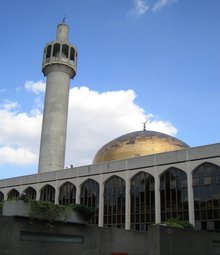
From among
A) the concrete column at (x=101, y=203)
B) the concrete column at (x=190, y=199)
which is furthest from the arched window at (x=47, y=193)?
the concrete column at (x=190, y=199)

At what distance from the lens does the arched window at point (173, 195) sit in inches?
1282

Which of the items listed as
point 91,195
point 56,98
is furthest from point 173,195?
point 56,98

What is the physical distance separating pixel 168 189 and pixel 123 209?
5209mm

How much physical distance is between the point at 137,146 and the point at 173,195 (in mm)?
12144

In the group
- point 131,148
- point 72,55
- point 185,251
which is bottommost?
point 185,251

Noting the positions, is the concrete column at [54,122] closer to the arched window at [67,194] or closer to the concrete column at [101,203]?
the arched window at [67,194]

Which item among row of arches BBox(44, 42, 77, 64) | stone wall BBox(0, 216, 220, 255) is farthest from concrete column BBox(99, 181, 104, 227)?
row of arches BBox(44, 42, 77, 64)

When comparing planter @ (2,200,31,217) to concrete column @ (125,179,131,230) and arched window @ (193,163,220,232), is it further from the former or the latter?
concrete column @ (125,179,131,230)

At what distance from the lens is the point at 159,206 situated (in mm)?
33938

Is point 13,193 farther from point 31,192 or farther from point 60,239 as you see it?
point 60,239

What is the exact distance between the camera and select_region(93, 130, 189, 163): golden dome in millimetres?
44375

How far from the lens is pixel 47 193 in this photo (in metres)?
43.9

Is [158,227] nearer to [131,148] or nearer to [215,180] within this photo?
[215,180]

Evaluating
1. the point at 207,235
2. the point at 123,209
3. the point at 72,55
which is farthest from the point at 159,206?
the point at 72,55
